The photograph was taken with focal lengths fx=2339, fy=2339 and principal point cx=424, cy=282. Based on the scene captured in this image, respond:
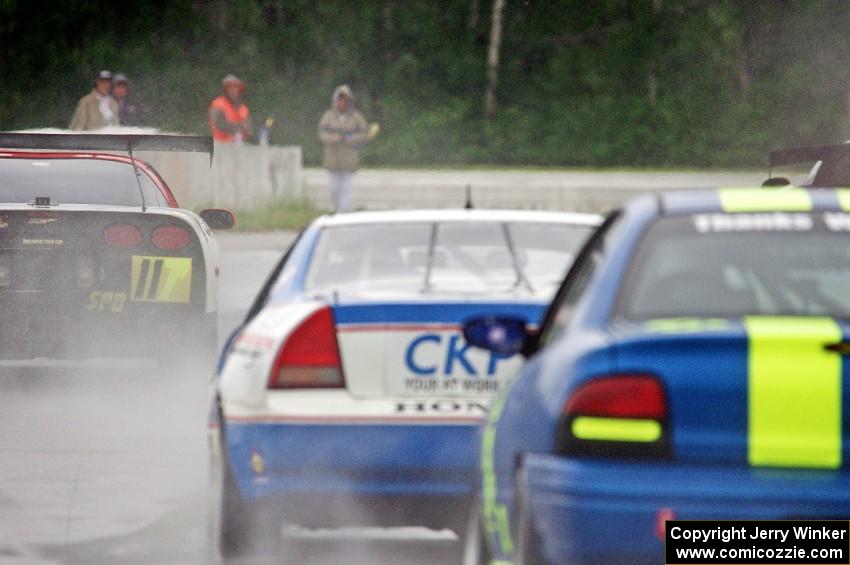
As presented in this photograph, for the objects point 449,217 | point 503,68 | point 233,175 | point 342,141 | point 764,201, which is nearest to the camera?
point 764,201

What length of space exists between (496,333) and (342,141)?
876 inches

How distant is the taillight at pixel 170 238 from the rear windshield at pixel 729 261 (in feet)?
20.3

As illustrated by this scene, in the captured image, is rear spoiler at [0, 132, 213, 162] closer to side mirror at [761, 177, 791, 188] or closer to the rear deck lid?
side mirror at [761, 177, 791, 188]

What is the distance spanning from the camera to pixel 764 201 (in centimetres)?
527

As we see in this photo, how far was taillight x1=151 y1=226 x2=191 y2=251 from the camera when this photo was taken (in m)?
11.2

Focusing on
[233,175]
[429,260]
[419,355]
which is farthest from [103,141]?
[233,175]

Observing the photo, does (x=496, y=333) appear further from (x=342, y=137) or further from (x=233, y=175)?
(x=233, y=175)

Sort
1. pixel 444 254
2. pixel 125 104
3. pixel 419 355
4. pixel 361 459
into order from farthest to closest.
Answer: pixel 125 104 < pixel 444 254 < pixel 419 355 < pixel 361 459

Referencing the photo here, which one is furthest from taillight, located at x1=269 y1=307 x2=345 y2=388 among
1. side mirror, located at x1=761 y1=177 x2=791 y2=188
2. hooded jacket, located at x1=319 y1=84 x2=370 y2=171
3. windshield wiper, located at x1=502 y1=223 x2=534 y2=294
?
hooded jacket, located at x1=319 y1=84 x2=370 y2=171

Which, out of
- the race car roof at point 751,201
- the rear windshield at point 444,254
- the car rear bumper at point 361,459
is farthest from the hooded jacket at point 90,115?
the race car roof at point 751,201

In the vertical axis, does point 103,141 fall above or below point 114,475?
above

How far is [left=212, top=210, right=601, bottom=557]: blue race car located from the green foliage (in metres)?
47.6

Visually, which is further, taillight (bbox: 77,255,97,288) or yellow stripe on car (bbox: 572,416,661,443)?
taillight (bbox: 77,255,97,288)

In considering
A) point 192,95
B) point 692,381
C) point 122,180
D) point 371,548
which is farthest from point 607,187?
point 692,381
